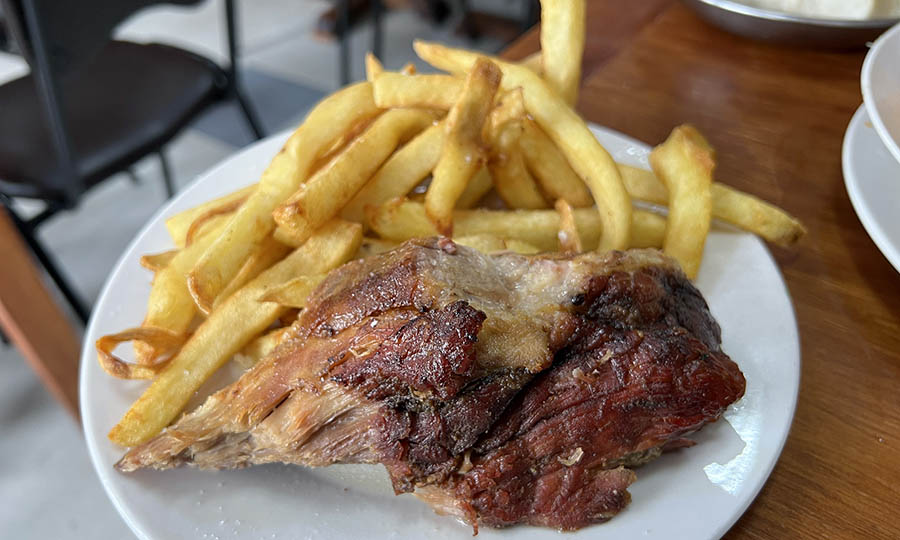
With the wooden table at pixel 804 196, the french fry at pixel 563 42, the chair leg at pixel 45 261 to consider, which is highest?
the french fry at pixel 563 42

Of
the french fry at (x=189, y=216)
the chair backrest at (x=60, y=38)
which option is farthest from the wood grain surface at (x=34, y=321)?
the french fry at (x=189, y=216)

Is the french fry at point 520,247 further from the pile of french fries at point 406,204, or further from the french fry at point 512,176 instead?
the french fry at point 512,176

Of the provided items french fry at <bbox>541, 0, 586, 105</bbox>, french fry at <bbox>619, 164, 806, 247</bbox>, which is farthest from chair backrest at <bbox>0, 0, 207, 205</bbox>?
french fry at <bbox>619, 164, 806, 247</bbox>

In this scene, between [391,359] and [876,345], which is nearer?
[391,359]

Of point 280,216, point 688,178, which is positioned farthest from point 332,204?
point 688,178

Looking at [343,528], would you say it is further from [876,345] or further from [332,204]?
[876,345]

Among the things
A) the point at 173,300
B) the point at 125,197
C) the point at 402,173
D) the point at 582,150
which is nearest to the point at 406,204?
the point at 402,173
